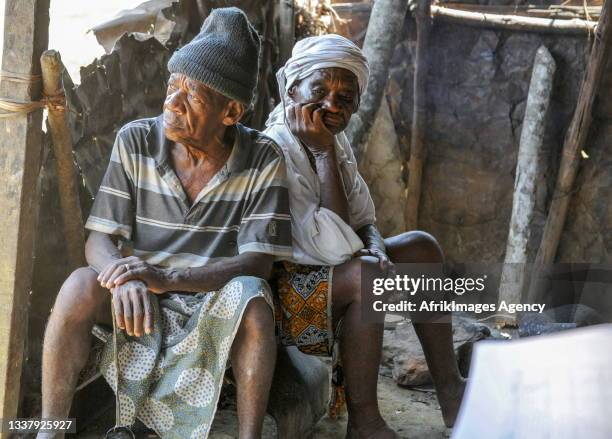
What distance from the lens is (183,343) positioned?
8.45ft

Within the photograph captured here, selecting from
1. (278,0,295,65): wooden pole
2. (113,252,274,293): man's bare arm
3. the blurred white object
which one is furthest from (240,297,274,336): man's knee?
(278,0,295,65): wooden pole

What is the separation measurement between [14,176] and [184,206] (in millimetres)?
547

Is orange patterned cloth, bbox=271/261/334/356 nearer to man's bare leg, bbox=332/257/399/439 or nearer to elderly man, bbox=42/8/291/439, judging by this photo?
man's bare leg, bbox=332/257/399/439

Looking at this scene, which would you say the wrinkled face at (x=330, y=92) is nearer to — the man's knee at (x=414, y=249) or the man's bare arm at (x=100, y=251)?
the man's knee at (x=414, y=249)

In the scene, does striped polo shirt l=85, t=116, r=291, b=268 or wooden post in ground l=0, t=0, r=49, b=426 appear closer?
wooden post in ground l=0, t=0, r=49, b=426

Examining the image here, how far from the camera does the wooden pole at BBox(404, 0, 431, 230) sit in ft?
17.0

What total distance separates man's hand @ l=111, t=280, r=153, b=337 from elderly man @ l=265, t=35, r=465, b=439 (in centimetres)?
62

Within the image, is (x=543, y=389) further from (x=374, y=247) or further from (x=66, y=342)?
(x=374, y=247)

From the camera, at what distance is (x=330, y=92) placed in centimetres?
312

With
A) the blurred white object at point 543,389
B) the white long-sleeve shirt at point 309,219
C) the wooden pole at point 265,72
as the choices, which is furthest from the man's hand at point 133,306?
the wooden pole at point 265,72

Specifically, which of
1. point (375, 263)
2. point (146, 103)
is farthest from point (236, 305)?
point (146, 103)

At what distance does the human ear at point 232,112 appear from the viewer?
2.75 m

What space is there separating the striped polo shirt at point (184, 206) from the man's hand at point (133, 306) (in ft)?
0.91

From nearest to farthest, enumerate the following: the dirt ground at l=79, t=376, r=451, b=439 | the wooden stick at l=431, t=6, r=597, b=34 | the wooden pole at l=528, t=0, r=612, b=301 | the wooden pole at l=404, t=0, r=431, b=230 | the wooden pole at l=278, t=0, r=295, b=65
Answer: the dirt ground at l=79, t=376, r=451, b=439
the wooden pole at l=278, t=0, r=295, b=65
the wooden pole at l=528, t=0, r=612, b=301
the wooden stick at l=431, t=6, r=597, b=34
the wooden pole at l=404, t=0, r=431, b=230
